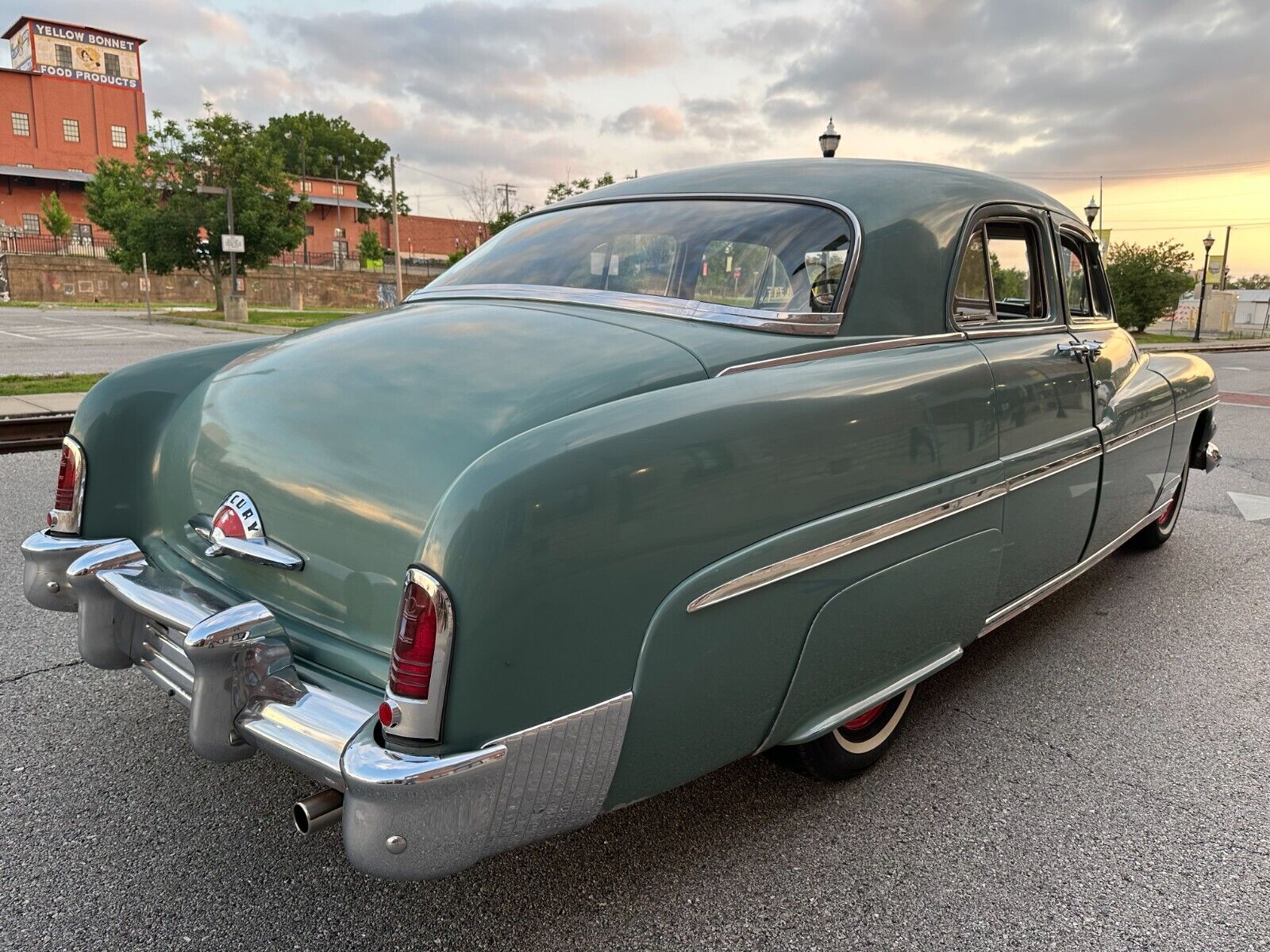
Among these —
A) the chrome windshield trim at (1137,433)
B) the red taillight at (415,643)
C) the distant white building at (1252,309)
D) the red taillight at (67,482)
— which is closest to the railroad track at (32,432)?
the red taillight at (67,482)

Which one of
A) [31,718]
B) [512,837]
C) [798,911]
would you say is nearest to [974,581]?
[798,911]

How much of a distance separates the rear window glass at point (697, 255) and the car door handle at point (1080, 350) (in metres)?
1.03

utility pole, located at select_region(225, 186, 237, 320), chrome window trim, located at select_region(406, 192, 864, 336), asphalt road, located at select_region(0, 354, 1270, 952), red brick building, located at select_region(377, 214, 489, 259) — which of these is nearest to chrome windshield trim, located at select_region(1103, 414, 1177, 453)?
asphalt road, located at select_region(0, 354, 1270, 952)

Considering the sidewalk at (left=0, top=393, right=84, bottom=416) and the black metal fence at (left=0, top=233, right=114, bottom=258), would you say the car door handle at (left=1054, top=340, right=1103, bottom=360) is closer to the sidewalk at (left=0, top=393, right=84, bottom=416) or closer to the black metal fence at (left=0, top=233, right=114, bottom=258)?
the sidewalk at (left=0, top=393, right=84, bottom=416)

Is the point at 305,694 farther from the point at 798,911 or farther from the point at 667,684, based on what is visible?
the point at 798,911

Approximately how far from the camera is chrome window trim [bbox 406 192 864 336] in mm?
2281

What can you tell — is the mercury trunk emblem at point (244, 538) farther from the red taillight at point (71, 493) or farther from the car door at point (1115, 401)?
the car door at point (1115, 401)

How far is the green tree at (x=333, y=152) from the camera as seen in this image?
2975 inches

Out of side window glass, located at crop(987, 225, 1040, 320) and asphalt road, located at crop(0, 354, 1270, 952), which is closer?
asphalt road, located at crop(0, 354, 1270, 952)

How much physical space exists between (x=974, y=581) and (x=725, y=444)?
109 centimetres

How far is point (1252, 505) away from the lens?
19.0 ft

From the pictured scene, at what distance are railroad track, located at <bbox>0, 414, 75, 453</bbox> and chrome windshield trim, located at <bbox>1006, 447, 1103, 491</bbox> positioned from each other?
6394 mm

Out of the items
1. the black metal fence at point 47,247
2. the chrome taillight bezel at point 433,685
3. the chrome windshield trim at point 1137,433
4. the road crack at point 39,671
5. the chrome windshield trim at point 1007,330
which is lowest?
the road crack at point 39,671

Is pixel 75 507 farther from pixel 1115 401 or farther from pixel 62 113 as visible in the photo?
pixel 62 113
